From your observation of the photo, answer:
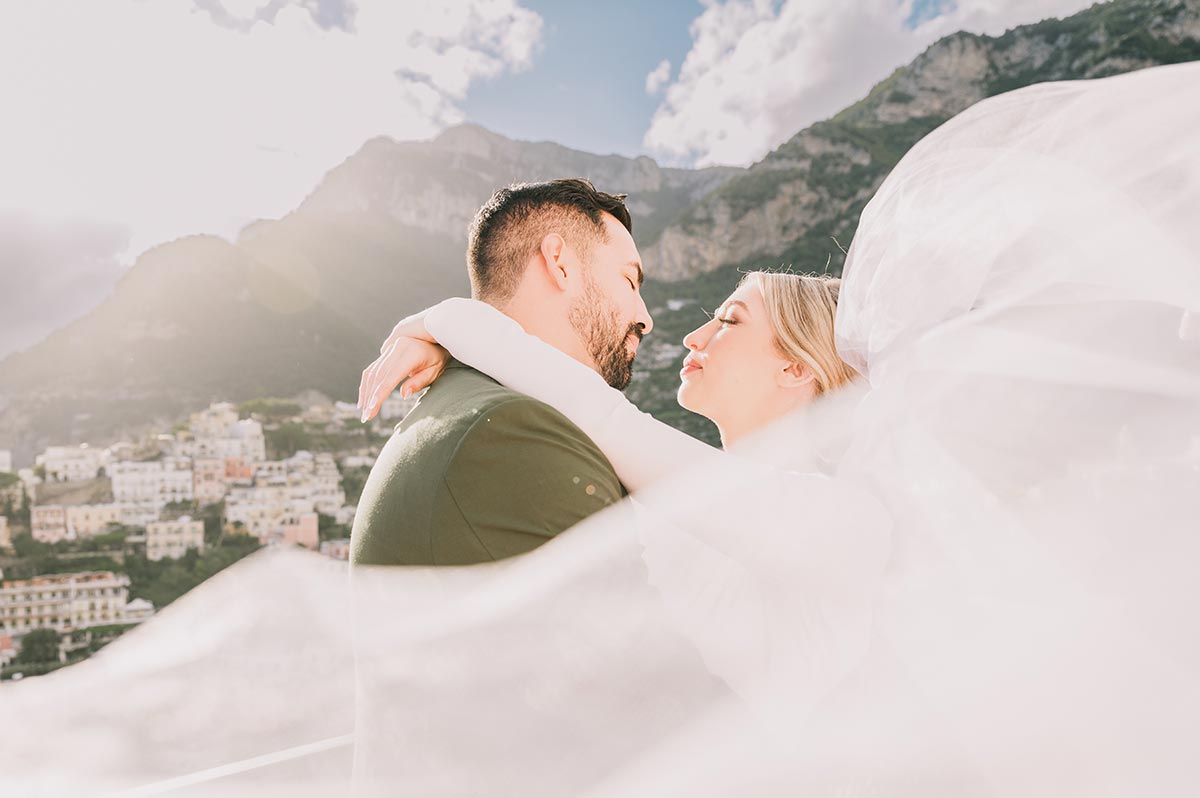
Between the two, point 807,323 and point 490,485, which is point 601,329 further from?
point 807,323

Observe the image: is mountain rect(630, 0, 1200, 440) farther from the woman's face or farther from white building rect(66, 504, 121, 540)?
the woman's face

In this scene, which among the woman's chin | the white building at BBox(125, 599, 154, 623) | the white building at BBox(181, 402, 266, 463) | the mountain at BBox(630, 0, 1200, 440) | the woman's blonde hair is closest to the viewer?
the woman's blonde hair

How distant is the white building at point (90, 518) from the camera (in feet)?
124

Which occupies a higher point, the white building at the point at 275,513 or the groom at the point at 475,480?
the groom at the point at 475,480

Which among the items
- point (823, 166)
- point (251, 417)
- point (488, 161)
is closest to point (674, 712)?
point (251, 417)

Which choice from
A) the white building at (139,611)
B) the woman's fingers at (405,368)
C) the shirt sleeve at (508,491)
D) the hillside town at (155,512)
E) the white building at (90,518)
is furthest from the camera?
the white building at (90,518)

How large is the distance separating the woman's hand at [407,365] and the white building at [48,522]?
141 feet

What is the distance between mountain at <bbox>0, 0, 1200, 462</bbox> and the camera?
48.3m

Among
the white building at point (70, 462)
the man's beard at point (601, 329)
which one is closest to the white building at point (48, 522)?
the white building at point (70, 462)

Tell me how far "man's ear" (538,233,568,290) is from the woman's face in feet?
2.56

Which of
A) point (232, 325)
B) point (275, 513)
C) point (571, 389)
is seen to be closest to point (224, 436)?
point (275, 513)

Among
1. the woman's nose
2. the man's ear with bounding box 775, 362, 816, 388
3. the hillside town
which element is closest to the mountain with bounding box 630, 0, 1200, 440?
the hillside town

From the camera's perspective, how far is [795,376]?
242cm

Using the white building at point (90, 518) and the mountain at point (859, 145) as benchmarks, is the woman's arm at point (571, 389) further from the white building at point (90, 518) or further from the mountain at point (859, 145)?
the mountain at point (859, 145)
